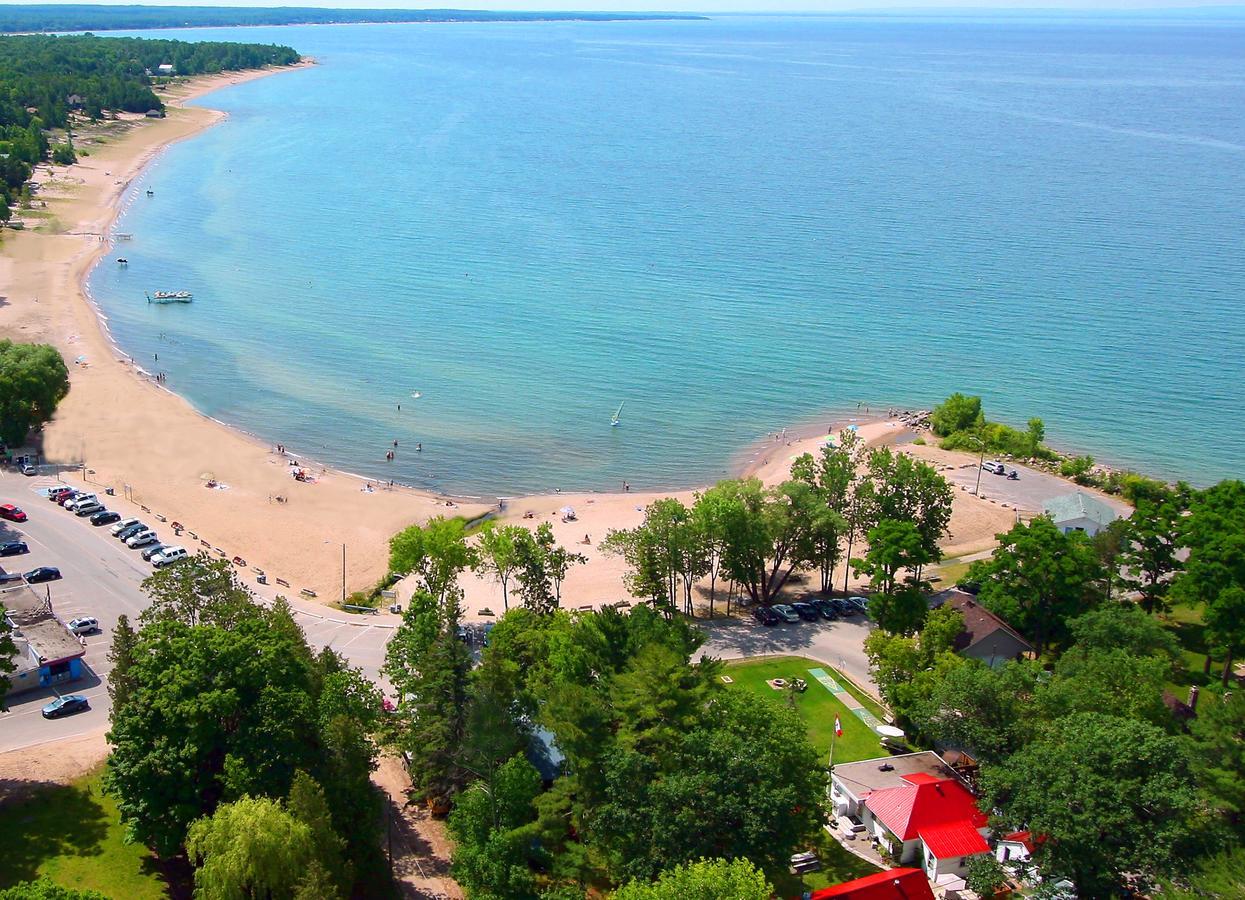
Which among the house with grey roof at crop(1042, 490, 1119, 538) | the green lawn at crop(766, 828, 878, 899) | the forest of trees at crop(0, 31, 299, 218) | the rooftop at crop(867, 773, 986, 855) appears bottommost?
the green lawn at crop(766, 828, 878, 899)

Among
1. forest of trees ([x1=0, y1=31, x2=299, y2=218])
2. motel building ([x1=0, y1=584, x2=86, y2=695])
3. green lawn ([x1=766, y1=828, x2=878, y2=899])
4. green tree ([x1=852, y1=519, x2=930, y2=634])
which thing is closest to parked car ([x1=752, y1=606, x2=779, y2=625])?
green tree ([x1=852, y1=519, x2=930, y2=634])

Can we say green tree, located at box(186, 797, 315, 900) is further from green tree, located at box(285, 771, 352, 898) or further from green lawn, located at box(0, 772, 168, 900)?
green lawn, located at box(0, 772, 168, 900)

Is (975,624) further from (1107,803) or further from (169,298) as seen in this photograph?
(169,298)

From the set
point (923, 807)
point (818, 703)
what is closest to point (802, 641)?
point (818, 703)

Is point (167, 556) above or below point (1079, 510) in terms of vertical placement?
below

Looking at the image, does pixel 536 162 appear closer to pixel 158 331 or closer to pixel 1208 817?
pixel 158 331

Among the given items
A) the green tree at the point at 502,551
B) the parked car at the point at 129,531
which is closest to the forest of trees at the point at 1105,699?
the green tree at the point at 502,551
